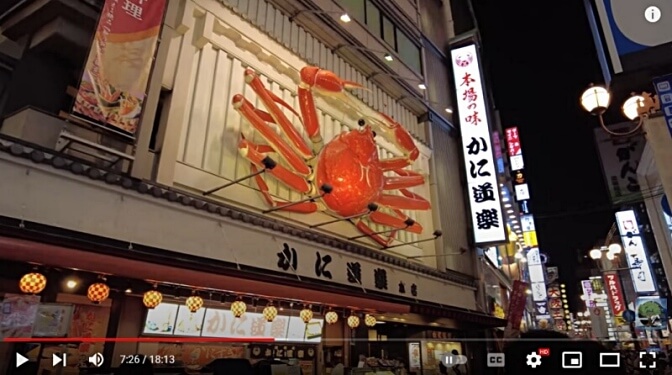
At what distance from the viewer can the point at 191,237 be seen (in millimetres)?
6070

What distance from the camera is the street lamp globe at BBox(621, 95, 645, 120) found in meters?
7.69

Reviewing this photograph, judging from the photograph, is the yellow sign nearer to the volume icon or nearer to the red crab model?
the red crab model

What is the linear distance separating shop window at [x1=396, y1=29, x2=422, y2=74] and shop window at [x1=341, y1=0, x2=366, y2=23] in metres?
2.15

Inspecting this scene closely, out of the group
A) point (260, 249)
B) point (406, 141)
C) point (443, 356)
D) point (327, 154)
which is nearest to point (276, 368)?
point (260, 249)

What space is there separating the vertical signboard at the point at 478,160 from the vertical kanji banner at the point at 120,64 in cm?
1171

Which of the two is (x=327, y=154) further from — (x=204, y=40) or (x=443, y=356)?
(x=443, y=356)

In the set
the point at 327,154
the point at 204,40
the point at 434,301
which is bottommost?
the point at 434,301

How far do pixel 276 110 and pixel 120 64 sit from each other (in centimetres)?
306

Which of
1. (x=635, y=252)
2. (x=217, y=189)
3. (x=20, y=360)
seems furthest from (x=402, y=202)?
(x=635, y=252)

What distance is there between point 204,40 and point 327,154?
320 centimetres

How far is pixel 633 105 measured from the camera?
7.75 m

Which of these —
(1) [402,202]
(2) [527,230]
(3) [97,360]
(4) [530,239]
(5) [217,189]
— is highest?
Result: (2) [527,230]

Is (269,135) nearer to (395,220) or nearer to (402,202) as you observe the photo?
(402,202)
